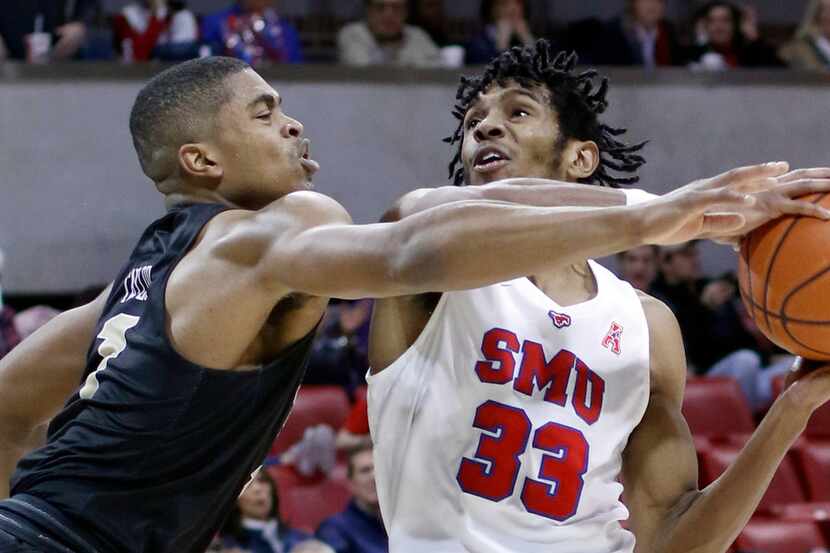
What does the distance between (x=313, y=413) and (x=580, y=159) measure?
3.71 metres

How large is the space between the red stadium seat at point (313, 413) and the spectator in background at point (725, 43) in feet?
13.3

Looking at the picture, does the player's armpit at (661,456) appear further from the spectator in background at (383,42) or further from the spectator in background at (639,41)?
the spectator in background at (639,41)

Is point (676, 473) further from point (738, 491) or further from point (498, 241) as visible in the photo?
point (498, 241)

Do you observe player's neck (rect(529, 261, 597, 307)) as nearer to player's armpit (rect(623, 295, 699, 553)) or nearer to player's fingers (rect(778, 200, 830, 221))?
player's armpit (rect(623, 295, 699, 553))

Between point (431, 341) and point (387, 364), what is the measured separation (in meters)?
0.12

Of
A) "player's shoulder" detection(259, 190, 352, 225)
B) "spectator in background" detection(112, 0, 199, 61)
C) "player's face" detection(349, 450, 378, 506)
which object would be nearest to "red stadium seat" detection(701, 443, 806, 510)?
"player's face" detection(349, 450, 378, 506)

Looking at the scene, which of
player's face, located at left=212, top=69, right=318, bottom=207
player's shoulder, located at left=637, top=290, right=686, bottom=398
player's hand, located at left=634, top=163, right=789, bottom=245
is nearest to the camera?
player's hand, located at left=634, top=163, right=789, bottom=245

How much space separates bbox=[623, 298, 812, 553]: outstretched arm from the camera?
350cm

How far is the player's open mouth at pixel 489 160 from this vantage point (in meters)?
3.69

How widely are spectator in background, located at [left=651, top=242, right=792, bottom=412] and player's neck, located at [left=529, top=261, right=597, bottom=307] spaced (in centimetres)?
464

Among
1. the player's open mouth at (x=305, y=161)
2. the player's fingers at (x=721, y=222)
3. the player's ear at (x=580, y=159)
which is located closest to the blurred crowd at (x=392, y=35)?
the player's ear at (x=580, y=159)

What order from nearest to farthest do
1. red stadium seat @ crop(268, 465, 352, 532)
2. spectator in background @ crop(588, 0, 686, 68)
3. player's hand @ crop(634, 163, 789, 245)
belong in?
player's hand @ crop(634, 163, 789, 245) < red stadium seat @ crop(268, 465, 352, 532) < spectator in background @ crop(588, 0, 686, 68)

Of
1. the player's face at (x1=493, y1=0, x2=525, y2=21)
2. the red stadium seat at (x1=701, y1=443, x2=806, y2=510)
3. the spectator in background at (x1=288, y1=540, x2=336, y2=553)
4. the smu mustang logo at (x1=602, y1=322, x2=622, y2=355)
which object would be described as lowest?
the red stadium seat at (x1=701, y1=443, x2=806, y2=510)

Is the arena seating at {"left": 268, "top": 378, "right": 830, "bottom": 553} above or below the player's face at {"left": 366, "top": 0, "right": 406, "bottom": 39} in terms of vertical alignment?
below
